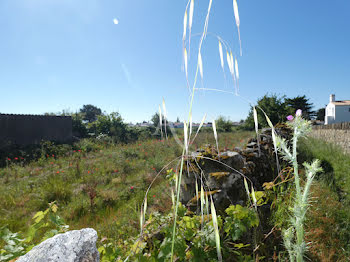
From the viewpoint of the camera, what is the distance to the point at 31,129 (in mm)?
Result: 13766

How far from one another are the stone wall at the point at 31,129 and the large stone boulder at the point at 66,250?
49.1ft

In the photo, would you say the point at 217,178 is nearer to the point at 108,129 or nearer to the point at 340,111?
the point at 108,129

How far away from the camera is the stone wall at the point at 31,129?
12.6m

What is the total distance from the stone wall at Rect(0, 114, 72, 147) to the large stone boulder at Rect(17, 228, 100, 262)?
15.0 meters

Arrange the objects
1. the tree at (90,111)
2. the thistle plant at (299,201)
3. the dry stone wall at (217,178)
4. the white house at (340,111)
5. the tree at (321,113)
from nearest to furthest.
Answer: the thistle plant at (299,201)
the dry stone wall at (217,178)
the white house at (340,111)
the tree at (321,113)
the tree at (90,111)

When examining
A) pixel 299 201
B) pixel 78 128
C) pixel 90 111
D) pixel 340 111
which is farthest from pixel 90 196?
pixel 90 111

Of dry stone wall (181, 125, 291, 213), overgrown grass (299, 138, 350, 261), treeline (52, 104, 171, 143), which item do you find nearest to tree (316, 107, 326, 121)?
treeline (52, 104, 171, 143)

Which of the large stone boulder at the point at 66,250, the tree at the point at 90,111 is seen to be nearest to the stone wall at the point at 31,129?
the large stone boulder at the point at 66,250

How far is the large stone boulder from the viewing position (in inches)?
32.6

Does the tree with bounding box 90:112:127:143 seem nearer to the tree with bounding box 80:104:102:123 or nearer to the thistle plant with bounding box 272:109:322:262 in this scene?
the thistle plant with bounding box 272:109:322:262

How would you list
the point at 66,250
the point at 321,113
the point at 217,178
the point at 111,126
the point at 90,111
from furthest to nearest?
the point at 90,111 → the point at 321,113 → the point at 111,126 → the point at 217,178 → the point at 66,250

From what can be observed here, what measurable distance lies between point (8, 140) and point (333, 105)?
1808 inches

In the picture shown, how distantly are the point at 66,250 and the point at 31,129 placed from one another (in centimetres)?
1641

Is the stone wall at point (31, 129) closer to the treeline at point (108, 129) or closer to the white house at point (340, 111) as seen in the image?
the treeline at point (108, 129)
